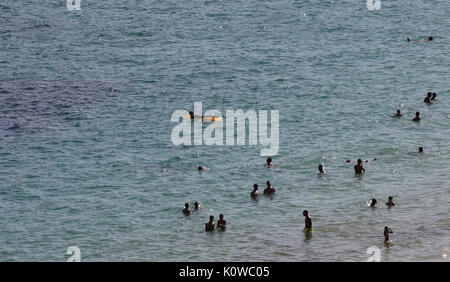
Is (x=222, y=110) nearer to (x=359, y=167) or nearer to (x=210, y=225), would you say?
(x=359, y=167)

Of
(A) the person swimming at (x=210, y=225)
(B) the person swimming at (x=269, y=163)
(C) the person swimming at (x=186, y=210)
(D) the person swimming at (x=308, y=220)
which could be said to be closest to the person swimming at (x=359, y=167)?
(B) the person swimming at (x=269, y=163)

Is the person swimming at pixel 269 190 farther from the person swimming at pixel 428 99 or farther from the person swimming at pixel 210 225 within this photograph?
the person swimming at pixel 428 99

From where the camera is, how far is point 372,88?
91.1 m

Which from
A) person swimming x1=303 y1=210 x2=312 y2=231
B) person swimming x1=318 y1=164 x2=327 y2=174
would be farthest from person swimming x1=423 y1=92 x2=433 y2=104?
person swimming x1=303 y1=210 x2=312 y2=231

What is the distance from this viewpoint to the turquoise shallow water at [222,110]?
63.4 meters

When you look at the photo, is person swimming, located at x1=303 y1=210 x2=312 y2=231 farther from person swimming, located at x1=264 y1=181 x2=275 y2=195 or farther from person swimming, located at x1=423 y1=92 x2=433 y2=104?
person swimming, located at x1=423 y1=92 x2=433 y2=104

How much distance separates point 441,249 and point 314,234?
8.10 m

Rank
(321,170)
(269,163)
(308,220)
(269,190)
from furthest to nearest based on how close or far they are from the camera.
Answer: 1. (269,163)
2. (321,170)
3. (269,190)
4. (308,220)

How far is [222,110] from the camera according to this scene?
87.3m

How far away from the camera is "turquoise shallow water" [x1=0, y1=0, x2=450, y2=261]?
63.4 m

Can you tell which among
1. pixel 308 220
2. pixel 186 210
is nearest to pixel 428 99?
pixel 308 220

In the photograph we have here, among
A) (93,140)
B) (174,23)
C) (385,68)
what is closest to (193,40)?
(174,23)

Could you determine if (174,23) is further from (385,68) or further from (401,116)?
(401,116)

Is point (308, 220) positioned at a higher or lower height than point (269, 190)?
lower
